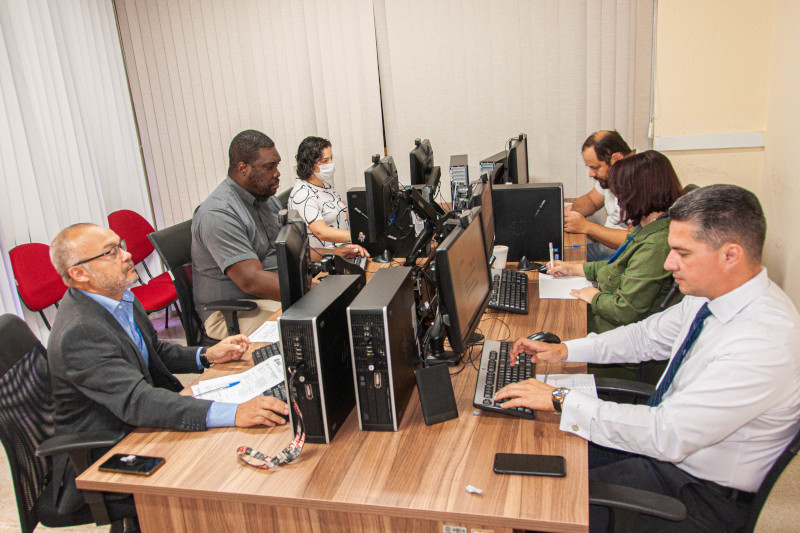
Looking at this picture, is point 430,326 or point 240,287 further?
point 240,287

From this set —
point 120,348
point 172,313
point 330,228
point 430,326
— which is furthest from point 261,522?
point 172,313

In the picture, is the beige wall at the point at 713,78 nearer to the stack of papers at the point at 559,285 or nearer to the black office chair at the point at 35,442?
the stack of papers at the point at 559,285

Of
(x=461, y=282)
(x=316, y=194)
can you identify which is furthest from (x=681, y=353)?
(x=316, y=194)

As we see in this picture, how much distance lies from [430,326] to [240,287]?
3.95ft

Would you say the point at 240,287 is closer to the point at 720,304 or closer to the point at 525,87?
the point at 720,304

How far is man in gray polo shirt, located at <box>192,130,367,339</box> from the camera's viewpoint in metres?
2.84

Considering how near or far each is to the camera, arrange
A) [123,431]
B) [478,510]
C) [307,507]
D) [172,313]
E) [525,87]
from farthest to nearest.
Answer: [172,313] → [525,87] → [123,431] → [307,507] → [478,510]

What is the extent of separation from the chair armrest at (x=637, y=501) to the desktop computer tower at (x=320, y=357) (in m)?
0.66

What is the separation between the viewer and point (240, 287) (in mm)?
2893

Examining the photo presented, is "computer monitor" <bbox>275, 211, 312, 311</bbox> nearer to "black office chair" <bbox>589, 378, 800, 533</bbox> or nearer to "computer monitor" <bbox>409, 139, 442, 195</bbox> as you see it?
"black office chair" <bbox>589, 378, 800, 533</bbox>

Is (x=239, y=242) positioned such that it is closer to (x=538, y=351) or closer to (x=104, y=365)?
(x=104, y=365)

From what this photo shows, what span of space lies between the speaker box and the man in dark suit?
39 centimetres

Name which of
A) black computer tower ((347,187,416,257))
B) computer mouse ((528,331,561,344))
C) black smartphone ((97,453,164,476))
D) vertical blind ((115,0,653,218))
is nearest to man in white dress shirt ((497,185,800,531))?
computer mouse ((528,331,561,344))

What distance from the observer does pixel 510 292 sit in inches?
99.0
